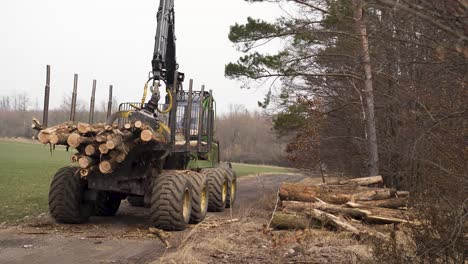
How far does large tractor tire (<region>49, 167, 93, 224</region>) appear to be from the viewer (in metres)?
10.3

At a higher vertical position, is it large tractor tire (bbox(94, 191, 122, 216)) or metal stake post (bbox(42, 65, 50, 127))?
metal stake post (bbox(42, 65, 50, 127))

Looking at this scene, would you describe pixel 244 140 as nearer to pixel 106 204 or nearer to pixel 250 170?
pixel 250 170

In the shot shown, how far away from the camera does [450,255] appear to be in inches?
201

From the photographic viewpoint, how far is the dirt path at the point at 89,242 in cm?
777

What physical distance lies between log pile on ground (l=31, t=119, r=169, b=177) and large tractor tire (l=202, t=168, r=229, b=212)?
4177mm

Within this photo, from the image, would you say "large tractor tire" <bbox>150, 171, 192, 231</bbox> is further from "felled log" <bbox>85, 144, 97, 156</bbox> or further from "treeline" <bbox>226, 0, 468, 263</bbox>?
"treeline" <bbox>226, 0, 468, 263</bbox>

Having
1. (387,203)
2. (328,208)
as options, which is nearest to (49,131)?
(328,208)

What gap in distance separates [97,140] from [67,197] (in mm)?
1877

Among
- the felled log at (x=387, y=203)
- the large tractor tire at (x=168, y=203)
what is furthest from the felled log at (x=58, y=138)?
the felled log at (x=387, y=203)

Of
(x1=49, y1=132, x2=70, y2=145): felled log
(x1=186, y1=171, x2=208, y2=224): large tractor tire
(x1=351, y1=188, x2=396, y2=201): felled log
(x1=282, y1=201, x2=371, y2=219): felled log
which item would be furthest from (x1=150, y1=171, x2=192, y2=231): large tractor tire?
(x1=351, y1=188, x2=396, y2=201): felled log

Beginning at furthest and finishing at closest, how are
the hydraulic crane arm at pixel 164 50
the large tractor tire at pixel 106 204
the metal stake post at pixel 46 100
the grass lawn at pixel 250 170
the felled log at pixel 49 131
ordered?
the grass lawn at pixel 250 170
the large tractor tire at pixel 106 204
the hydraulic crane arm at pixel 164 50
the metal stake post at pixel 46 100
the felled log at pixel 49 131

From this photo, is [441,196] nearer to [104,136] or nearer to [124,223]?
[104,136]

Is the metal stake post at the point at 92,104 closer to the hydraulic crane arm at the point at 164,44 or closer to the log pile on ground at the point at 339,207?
the hydraulic crane arm at the point at 164,44

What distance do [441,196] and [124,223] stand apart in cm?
745
